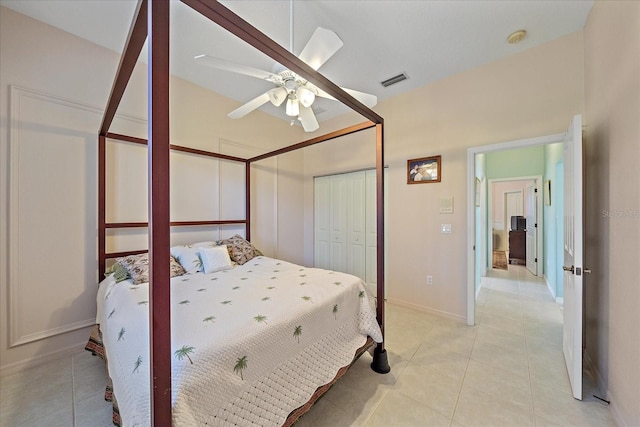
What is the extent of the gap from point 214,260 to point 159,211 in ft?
5.96

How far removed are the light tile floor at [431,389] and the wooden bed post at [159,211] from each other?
1042 millimetres

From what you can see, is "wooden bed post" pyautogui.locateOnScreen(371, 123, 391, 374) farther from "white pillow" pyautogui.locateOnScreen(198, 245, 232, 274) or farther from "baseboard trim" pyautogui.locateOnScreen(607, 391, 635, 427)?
"white pillow" pyautogui.locateOnScreen(198, 245, 232, 274)

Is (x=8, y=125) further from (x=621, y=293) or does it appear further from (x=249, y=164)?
(x=621, y=293)

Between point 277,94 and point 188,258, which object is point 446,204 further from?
point 188,258

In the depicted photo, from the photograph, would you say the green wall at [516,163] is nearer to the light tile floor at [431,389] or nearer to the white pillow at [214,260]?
the light tile floor at [431,389]

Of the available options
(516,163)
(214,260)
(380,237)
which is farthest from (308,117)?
(516,163)

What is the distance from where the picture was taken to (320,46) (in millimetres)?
1626

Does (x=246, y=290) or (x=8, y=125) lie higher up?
(x=8, y=125)

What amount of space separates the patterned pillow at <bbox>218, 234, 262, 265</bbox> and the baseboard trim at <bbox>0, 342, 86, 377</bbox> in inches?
58.5

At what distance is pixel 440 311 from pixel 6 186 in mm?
4273

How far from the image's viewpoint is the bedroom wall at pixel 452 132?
2.29m

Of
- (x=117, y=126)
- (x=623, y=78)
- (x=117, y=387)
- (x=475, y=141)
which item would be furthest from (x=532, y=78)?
(x=117, y=126)

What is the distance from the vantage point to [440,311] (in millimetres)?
2943

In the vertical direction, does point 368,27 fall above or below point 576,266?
above
